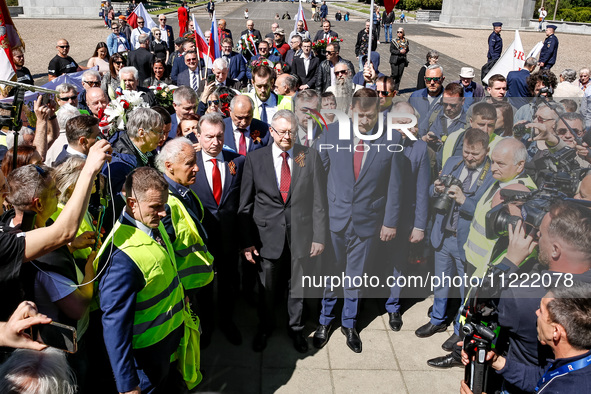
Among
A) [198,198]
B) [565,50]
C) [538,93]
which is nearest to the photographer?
[198,198]

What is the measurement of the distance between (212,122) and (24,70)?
6137 millimetres

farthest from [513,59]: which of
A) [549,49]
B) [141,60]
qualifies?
[549,49]

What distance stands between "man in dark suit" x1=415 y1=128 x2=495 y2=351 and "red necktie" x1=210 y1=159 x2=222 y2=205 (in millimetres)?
1949

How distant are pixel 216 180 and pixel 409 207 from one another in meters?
1.78

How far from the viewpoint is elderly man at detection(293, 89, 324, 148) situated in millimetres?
4344

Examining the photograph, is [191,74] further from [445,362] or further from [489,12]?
[489,12]

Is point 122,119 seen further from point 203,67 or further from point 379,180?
point 203,67

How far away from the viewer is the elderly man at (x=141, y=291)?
279 centimetres

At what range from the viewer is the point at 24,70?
8.66 metres

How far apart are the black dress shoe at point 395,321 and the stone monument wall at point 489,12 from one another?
38830mm

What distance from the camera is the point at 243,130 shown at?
518cm

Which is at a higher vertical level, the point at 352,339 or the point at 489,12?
the point at 352,339

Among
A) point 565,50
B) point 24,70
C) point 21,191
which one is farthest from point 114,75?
point 565,50

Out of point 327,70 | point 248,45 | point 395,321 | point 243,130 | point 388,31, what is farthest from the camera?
point 388,31
